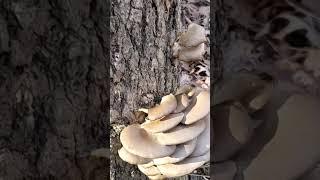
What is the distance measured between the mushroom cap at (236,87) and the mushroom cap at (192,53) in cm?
46

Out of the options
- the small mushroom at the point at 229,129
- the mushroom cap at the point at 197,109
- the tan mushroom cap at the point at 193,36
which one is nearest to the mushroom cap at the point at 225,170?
the small mushroom at the point at 229,129

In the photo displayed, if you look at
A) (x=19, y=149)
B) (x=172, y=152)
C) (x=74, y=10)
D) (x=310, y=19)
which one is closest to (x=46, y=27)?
(x=74, y=10)

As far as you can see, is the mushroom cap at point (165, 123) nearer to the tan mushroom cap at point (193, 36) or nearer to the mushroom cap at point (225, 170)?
the tan mushroom cap at point (193, 36)

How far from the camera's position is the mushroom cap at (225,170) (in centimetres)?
42

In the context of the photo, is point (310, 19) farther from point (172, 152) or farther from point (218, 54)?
point (172, 152)

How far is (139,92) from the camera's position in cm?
100

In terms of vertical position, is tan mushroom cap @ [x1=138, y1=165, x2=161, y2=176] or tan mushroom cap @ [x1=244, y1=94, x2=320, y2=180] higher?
tan mushroom cap @ [x1=244, y1=94, x2=320, y2=180]

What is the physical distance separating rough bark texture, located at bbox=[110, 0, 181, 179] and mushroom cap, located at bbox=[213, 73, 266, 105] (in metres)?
0.52

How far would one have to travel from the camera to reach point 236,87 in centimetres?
42

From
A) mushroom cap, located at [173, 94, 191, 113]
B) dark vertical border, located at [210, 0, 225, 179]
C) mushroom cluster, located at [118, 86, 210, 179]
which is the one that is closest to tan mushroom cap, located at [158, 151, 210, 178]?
mushroom cluster, located at [118, 86, 210, 179]

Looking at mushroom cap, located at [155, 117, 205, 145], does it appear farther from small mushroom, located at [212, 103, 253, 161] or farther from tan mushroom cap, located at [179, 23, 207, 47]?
small mushroom, located at [212, 103, 253, 161]

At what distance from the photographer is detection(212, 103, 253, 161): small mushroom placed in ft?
1.35

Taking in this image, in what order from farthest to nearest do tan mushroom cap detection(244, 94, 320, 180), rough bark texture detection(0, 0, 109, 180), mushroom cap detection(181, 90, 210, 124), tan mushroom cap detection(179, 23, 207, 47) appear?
tan mushroom cap detection(179, 23, 207, 47) < mushroom cap detection(181, 90, 210, 124) < rough bark texture detection(0, 0, 109, 180) < tan mushroom cap detection(244, 94, 320, 180)

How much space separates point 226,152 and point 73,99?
378mm
